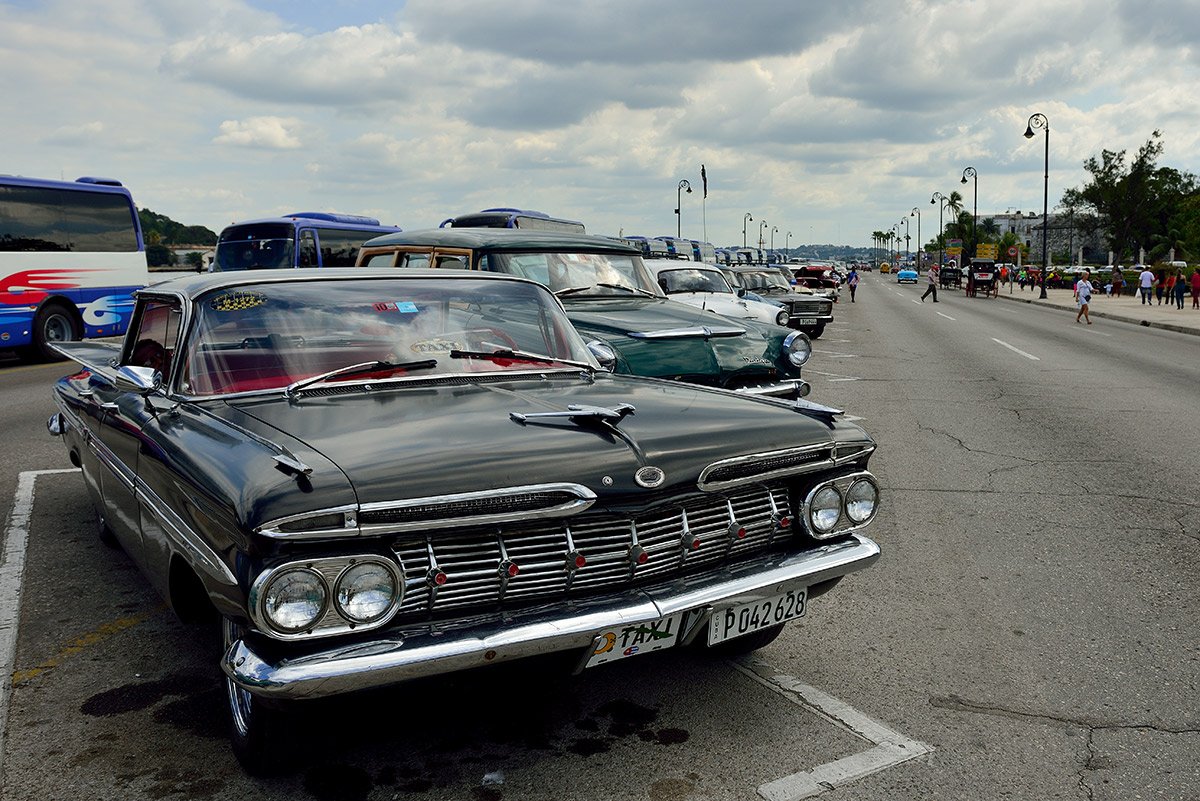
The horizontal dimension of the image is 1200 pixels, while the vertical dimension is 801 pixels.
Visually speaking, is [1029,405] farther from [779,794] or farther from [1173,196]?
[1173,196]

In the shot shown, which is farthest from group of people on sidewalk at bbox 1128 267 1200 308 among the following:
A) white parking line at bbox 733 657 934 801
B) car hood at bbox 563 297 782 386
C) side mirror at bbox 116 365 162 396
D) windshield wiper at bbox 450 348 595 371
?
side mirror at bbox 116 365 162 396

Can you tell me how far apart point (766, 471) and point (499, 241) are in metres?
5.67

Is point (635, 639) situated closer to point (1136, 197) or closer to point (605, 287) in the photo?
point (605, 287)

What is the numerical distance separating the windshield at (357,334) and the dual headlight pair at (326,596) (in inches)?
51.7

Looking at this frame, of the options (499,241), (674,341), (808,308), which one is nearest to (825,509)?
(674,341)

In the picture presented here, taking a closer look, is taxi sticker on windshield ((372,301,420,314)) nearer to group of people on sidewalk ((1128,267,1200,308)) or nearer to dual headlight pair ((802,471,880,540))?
dual headlight pair ((802,471,880,540))

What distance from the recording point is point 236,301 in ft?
14.2

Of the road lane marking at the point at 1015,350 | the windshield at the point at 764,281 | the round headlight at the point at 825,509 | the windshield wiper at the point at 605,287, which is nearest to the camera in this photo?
the round headlight at the point at 825,509

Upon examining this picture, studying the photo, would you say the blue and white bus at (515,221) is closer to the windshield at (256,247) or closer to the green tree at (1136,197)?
the windshield at (256,247)

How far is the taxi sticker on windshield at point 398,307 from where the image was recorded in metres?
4.47

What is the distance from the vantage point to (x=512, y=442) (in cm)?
327

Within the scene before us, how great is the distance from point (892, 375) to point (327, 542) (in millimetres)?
14022

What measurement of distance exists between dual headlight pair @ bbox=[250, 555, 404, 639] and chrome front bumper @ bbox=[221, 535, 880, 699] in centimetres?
8

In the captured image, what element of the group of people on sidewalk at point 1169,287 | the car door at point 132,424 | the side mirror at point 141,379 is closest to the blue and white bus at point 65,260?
the car door at point 132,424
